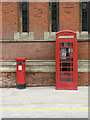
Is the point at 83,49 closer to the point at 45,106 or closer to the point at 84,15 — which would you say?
the point at 84,15

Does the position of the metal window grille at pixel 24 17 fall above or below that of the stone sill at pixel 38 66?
above

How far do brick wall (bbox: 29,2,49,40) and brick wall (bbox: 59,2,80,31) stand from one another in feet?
2.87

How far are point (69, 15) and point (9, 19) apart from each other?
3.54 m

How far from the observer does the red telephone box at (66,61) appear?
6914 millimetres

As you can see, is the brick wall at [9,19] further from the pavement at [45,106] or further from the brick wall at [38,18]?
the pavement at [45,106]

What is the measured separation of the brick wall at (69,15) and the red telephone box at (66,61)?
4.24ft

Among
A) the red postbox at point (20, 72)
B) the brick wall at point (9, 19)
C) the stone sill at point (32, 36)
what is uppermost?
the brick wall at point (9, 19)

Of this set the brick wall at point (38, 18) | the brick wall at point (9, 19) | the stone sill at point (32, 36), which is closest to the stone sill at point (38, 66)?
the stone sill at point (32, 36)

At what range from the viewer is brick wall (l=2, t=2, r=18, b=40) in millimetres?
8016

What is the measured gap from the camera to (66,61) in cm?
705

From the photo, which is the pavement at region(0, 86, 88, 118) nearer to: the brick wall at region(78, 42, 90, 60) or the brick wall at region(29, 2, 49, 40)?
the brick wall at region(78, 42, 90, 60)

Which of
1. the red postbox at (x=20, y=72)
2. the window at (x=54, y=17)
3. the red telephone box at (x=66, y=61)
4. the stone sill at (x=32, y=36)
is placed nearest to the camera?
the red telephone box at (x=66, y=61)

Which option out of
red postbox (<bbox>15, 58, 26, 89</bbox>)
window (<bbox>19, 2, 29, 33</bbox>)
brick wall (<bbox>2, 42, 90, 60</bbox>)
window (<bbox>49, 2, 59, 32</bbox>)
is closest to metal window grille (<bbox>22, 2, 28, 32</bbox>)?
window (<bbox>19, 2, 29, 33</bbox>)

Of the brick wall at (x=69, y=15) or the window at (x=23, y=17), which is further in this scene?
the window at (x=23, y=17)
